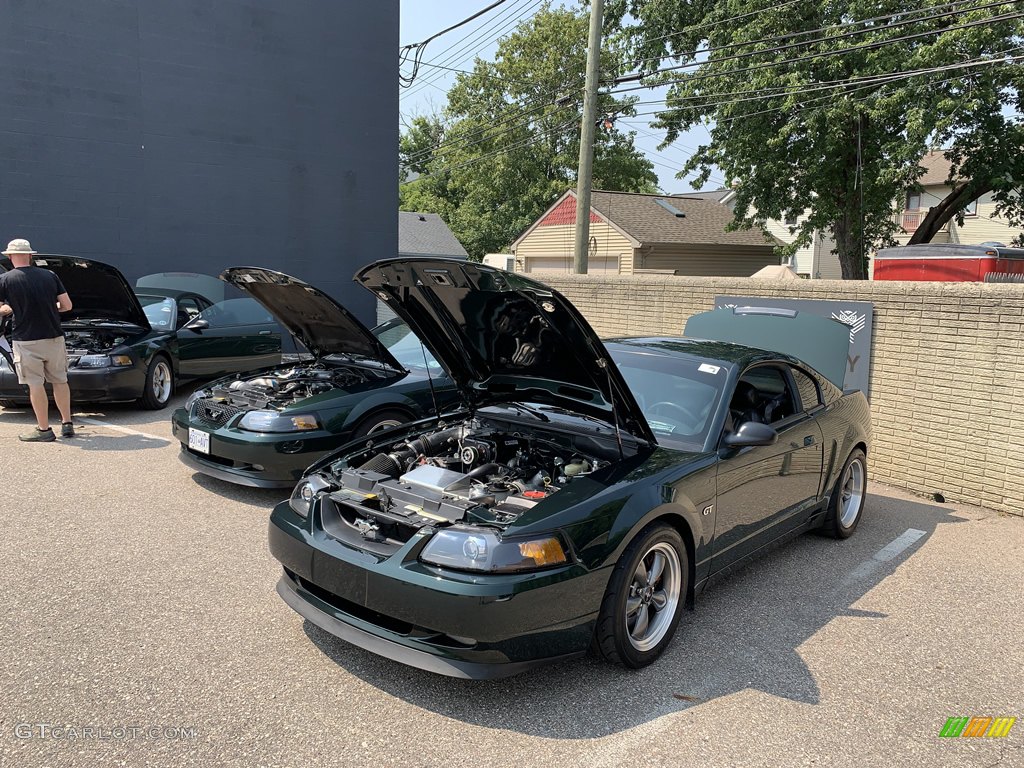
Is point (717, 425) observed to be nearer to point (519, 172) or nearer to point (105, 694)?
point (105, 694)

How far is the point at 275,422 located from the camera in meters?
5.61

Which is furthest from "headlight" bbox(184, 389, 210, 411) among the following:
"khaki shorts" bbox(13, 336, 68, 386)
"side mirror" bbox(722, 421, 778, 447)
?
"side mirror" bbox(722, 421, 778, 447)

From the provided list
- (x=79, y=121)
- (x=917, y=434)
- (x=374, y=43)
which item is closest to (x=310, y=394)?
(x=917, y=434)

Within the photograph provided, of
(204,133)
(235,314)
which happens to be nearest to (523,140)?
(204,133)

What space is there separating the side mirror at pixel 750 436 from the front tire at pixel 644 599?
0.64 meters

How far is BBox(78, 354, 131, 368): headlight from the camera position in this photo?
8.16m

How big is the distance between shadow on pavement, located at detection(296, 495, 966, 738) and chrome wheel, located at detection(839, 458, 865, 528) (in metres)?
0.71

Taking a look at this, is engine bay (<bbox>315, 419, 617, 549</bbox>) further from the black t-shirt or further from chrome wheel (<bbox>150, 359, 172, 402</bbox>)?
chrome wheel (<bbox>150, 359, 172, 402</bbox>)

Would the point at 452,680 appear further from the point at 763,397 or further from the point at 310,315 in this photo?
the point at 310,315

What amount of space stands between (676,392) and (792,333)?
11.6 feet

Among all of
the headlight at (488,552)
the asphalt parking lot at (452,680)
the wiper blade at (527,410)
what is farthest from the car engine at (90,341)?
the headlight at (488,552)

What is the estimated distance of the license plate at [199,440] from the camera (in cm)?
570

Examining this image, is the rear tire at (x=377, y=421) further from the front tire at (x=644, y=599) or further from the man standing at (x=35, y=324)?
the man standing at (x=35, y=324)

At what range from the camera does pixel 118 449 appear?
7.08 m
